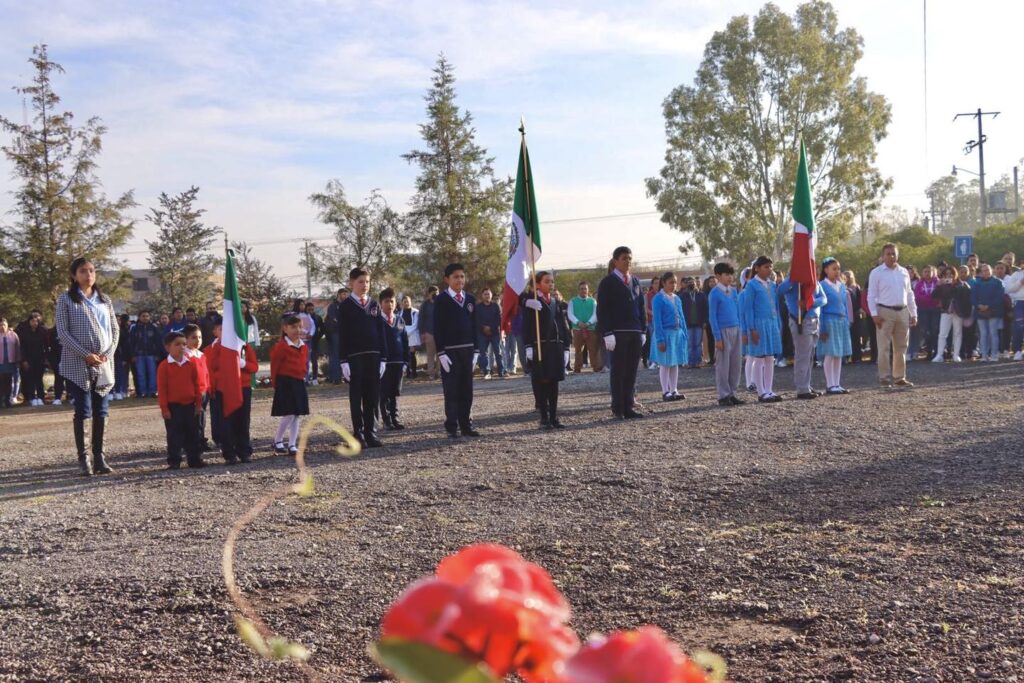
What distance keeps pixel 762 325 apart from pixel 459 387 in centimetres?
489

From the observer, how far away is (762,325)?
14.8m

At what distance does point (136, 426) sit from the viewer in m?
16.2

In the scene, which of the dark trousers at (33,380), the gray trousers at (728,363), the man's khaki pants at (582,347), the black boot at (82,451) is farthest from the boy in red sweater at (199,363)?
the man's khaki pants at (582,347)

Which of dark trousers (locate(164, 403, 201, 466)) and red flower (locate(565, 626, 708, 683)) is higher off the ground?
red flower (locate(565, 626, 708, 683))

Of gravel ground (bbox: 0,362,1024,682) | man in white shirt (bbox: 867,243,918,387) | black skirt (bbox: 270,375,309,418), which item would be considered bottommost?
gravel ground (bbox: 0,362,1024,682)

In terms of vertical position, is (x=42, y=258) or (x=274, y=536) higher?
(x=42, y=258)

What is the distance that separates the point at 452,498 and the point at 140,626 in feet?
10.8

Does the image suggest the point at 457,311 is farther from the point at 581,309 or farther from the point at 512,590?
the point at 581,309

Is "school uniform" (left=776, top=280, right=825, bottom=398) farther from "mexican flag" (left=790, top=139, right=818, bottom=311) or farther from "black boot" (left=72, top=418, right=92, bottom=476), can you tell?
"black boot" (left=72, top=418, right=92, bottom=476)

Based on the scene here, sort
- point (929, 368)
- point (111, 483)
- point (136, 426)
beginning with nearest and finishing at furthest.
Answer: point (111, 483) < point (136, 426) < point (929, 368)

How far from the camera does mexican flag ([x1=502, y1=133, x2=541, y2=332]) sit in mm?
12727

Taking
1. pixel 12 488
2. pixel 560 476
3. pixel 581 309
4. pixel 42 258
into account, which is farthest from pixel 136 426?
pixel 42 258

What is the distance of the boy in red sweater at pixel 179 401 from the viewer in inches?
430

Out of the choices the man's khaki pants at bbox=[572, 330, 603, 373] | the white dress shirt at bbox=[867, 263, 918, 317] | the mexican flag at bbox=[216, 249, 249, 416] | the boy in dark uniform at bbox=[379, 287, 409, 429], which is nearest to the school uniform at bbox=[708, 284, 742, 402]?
the white dress shirt at bbox=[867, 263, 918, 317]
